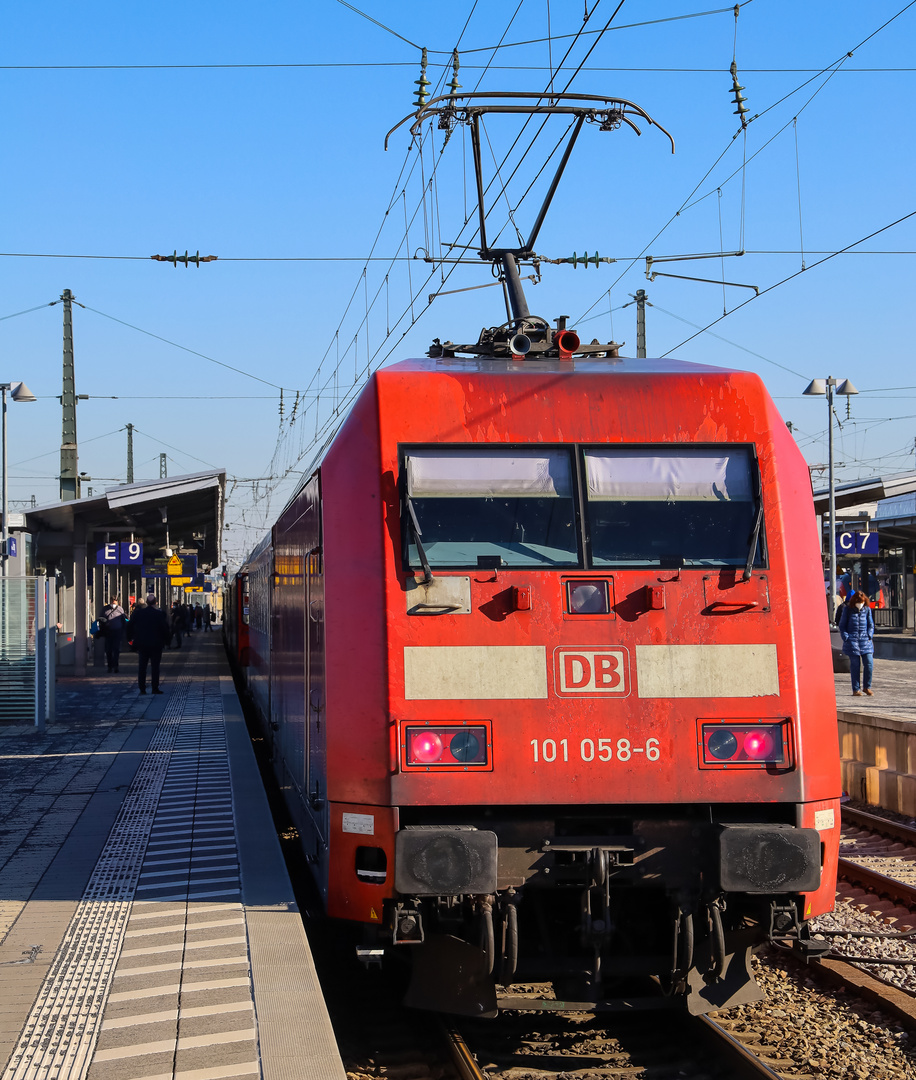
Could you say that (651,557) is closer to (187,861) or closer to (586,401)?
(586,401)

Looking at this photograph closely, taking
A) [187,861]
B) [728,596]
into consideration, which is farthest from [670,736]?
[187,861]

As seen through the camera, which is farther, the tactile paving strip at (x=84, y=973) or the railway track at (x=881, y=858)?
the railway track at (x=881, y=858)

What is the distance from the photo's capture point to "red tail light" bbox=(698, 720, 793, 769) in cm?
539

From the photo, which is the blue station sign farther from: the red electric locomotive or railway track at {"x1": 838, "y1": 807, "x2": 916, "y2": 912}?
the red electric locomotive

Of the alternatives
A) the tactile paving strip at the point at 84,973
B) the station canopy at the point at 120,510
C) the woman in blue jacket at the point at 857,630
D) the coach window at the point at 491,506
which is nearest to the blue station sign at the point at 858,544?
the woman in blue jacket at the point at 857,630

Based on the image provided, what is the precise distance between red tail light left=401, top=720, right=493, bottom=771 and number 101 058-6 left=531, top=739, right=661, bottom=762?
0.23 meters

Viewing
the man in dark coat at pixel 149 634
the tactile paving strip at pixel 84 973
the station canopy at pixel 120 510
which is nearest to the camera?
the tactile paving strip at pixel 84 973

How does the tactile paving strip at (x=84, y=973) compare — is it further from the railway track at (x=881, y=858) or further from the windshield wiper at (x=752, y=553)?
the railway track at (x=881, y=858)

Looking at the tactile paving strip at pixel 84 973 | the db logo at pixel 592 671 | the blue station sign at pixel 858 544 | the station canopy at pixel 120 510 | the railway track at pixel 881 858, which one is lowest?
the railway track at pixel 881 858

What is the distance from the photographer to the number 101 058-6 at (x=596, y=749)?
536 cm

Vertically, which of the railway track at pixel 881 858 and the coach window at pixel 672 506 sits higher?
the coach window at pixel 672 506

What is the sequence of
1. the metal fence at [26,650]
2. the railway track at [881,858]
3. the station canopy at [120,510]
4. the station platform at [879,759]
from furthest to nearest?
the station canopy at [120,510] → the metal fence at [26,650] → the station platform at [879,759] → the railway track at [881,858]

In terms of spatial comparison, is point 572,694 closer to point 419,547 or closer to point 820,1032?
point 419,547

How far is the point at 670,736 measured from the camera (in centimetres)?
541
